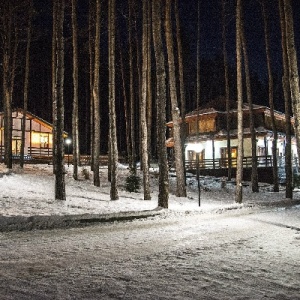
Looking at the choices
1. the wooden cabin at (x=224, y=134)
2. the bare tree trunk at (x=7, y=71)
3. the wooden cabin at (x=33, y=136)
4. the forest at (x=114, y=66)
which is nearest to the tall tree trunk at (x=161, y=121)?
the forest at (x=114, y=66)

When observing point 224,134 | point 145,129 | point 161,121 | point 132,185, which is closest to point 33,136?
point 224,134

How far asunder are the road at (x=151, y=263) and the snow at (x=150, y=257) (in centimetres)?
1

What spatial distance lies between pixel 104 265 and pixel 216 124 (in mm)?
39919

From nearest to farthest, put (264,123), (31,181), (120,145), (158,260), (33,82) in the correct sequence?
1. (158,260)
2. (31,181)
3. (264,123)
4. (33,82)
5. (120,145)

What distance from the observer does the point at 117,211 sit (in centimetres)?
1355

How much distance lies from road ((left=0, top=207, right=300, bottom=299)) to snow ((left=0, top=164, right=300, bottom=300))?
0.5 inches

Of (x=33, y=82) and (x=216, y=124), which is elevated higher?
(x=33, y=82)

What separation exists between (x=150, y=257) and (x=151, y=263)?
1.65ft

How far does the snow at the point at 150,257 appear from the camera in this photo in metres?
4.92

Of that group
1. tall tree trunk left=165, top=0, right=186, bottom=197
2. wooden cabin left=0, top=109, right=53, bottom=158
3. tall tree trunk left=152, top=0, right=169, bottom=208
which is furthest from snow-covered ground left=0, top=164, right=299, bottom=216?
wooden cabin left=0, top=109, right=53, bottom=158

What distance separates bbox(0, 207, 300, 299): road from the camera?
16.0 feet

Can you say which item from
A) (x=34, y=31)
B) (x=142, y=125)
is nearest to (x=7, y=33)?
(x=34, y=31)

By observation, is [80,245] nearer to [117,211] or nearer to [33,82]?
[117,211]

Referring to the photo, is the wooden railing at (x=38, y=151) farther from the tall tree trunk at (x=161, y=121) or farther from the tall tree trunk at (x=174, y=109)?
the tall tree trunk at (x=161, y=121)
